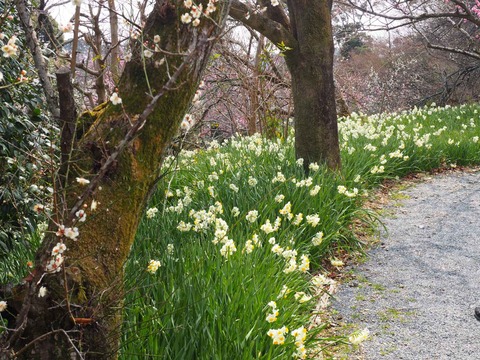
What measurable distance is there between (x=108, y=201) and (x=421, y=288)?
2.60 meters

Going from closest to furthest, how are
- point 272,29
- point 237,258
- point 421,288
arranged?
point 237,258 < point 421,288 < point 272,29

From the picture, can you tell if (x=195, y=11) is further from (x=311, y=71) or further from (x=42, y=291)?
(x=311, y=71)

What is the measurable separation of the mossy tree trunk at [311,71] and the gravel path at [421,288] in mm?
1050

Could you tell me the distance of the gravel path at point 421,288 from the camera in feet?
10.3

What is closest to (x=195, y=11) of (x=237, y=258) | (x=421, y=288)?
(x=237, y=258)

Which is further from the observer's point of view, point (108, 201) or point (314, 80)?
point (314, 80)

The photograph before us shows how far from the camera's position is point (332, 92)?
534cm

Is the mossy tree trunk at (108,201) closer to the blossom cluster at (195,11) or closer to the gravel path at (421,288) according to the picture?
the blossom cluster at (195,11)

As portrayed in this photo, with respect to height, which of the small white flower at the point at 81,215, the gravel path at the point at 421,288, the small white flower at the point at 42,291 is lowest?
the gravel path at the point at 421,288

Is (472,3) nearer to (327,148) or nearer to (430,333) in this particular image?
(327,148)

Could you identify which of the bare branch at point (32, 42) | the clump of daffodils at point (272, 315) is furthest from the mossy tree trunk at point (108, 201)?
the clump of daffodils at point (272, 315)

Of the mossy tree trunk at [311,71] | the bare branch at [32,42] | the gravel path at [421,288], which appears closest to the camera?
the bare branch at [32,42]

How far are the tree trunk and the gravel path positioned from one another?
39.8 inches

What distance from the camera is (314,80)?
527cm
